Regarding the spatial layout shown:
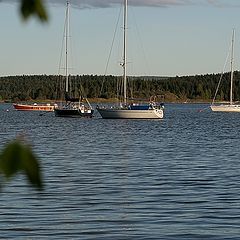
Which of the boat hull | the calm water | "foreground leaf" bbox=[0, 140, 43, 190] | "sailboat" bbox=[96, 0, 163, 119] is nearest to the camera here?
"foreground leaf" bbox=[0, 140, 43, 190]

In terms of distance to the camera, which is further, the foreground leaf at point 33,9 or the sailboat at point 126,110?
the sailboat at point 126,110

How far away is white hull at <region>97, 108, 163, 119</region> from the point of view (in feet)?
281

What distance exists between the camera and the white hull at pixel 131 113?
85.6 m

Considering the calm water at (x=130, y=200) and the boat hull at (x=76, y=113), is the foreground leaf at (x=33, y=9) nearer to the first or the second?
the calm water at (x=130, y=200)

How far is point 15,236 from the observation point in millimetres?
15930

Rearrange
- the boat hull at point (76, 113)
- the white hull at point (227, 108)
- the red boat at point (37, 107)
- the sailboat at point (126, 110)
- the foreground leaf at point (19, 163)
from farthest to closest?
1. the red boat at point (37, 107)
2. the white hull at point (227, 108)
3. the boat hull at point (76, 113)
4. the sailboat at point (126, 110)
5. the foreground leaf at point (19, 163)

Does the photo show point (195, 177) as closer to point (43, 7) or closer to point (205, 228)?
point (205, 228)

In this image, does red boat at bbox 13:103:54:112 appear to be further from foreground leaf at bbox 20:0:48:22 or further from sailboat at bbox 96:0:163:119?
foreground leaf at bbox 20:0:48:22

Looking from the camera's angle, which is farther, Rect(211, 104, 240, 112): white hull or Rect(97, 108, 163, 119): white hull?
Rect(211, 104, 240, 112): white hull

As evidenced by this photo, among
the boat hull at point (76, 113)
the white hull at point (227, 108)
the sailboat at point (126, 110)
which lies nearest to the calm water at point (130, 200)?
the sailboat at point (126, 110)

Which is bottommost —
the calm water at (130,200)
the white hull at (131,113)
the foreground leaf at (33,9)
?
the white hull at (131,113)

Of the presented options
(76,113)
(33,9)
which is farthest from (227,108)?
(33,9)

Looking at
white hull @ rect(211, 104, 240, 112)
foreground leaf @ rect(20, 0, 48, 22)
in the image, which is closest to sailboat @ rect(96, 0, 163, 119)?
white hull @ rect(211, 104, 240, 112)

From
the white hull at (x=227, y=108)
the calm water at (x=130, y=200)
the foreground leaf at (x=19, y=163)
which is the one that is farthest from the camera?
the white hull at (x=227, y=108)
